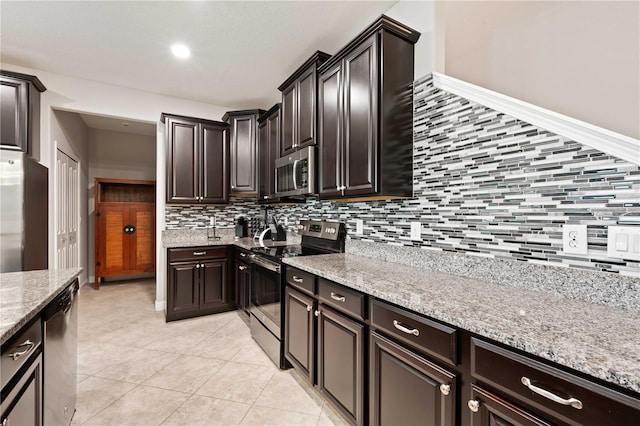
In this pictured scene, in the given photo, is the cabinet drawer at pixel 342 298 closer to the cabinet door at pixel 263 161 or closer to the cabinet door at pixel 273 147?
the cabinet door at pixel 273 147

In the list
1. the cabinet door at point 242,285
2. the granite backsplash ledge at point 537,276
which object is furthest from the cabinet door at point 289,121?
the granite backsplash ledge at point 537,276

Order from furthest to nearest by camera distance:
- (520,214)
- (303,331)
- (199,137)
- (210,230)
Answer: (210,230), (199,137), (303,331), (520,214)

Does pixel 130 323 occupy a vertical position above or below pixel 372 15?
below

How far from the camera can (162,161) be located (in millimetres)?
3684

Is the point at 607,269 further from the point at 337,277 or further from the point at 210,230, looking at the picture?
the point at 210,230

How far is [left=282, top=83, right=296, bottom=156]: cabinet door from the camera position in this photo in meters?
2.69

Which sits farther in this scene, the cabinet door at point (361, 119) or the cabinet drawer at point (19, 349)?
the cabinet door at point (361, 119)

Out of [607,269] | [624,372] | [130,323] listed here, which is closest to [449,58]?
[607,269]

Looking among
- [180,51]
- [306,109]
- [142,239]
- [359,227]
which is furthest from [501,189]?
[142,239]

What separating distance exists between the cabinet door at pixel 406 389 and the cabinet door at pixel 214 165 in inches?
117

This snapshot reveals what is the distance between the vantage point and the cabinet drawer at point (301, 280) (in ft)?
6.07

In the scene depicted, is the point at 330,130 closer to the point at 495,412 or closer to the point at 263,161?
the point at 263,161

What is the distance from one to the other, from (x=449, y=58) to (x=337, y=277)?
1713 millimetres

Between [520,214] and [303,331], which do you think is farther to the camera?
[303,331]
